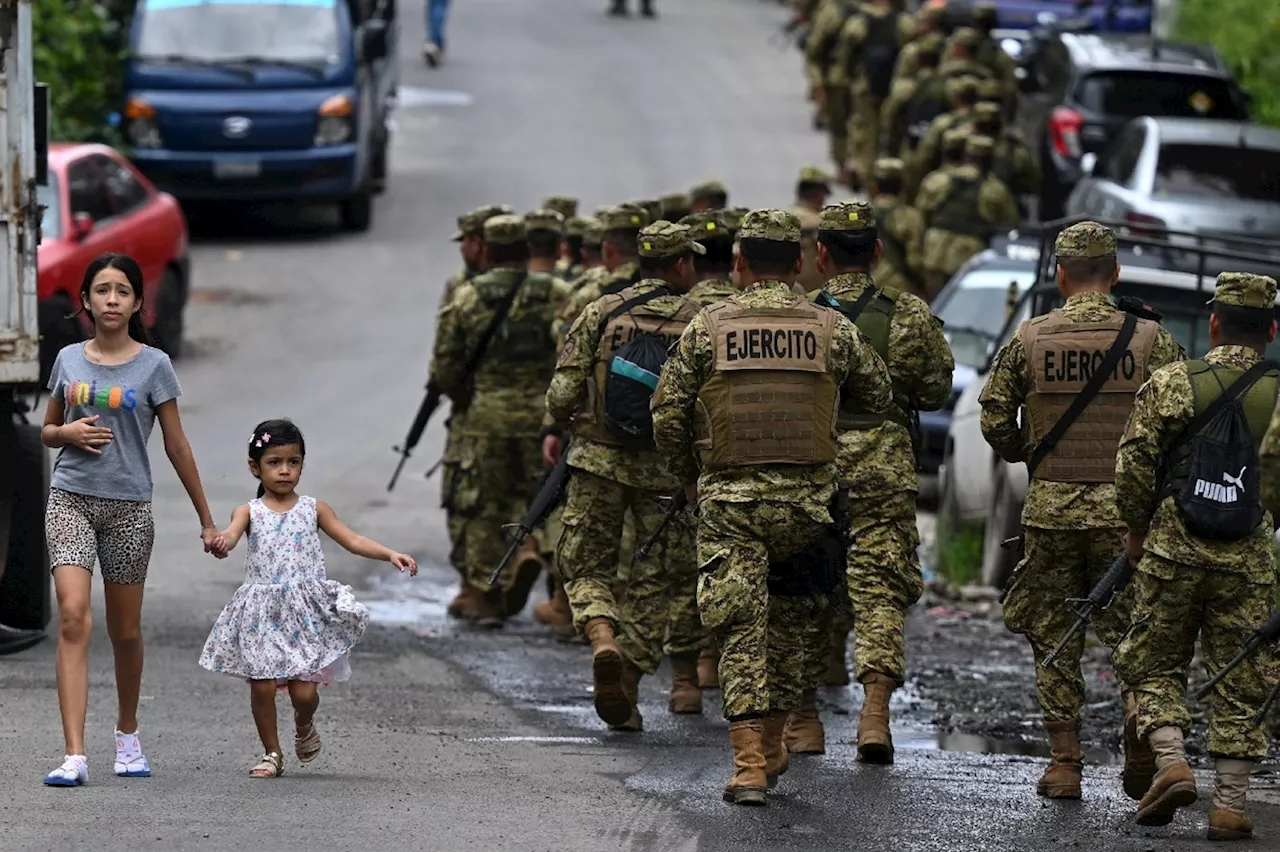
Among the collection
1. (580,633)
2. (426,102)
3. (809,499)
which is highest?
(809,499)

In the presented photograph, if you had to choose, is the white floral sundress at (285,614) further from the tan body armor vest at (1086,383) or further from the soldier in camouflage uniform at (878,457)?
the tan body armor vest at (1086,383)

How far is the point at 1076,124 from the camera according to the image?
20.2 m

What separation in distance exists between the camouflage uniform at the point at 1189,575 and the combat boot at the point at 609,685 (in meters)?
2.00

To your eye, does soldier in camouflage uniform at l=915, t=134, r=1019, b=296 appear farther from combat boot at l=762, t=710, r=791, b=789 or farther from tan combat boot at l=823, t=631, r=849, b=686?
combat boot at l=762, t=710, r=791, b=789

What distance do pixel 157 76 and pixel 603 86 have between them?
988 cm

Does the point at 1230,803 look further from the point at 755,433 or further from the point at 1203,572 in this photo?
the point at 755,433

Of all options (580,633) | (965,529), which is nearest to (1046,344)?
(580,633)

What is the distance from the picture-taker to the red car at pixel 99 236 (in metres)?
15.2

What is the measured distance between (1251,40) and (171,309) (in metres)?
11.4

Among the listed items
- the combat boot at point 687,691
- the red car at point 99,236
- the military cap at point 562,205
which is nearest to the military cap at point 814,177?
the military cap at point 562,205

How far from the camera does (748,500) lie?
24.9 feet

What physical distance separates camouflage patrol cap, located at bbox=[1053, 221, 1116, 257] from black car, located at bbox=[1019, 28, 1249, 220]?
39.9ft

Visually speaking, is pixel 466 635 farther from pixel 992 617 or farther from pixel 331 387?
pixel 331 387

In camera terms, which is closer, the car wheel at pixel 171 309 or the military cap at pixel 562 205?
the military cap at pixel 562 205
